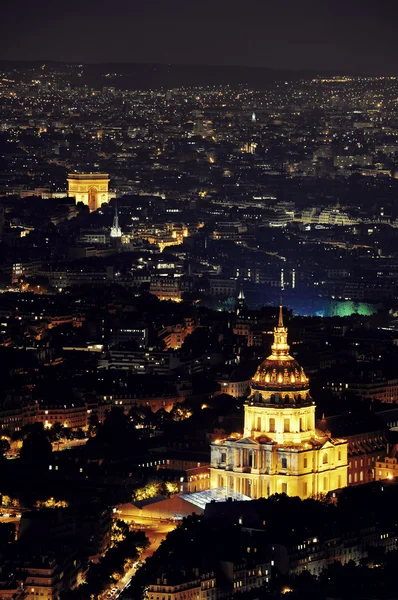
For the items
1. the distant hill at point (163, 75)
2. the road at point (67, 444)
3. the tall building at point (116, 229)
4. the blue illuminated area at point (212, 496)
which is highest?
the blue illuminated area at point (212, 496)

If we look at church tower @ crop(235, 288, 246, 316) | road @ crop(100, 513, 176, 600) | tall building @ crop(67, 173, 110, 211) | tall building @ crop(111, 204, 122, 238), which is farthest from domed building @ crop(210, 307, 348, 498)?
tall building @ crop(67, 173, 110, 211)

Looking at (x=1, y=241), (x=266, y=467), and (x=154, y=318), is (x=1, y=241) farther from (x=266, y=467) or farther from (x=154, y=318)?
(x=266, y=467)

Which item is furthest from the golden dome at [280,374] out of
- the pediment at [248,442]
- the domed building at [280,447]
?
the pediment at [248,442]

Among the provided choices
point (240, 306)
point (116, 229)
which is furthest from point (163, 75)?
point (240, 306)

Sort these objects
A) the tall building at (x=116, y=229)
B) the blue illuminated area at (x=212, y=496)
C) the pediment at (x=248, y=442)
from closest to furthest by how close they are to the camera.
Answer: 1. the blue illuminated area at (x=212, y=496)
2. the pediment at (x=248, y=442)
3. the tall building at (x=116, y=229)

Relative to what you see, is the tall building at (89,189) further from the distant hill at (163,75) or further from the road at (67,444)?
the road at (67,444)

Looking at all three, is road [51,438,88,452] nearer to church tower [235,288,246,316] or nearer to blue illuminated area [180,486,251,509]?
blue illuminated area [180,486,251,509]
